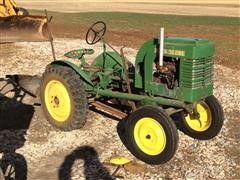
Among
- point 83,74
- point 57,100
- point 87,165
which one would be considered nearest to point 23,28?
point 87,165

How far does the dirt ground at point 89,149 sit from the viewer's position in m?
6.54

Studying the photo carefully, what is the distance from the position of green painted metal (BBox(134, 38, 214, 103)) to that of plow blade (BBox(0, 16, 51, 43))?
277cm

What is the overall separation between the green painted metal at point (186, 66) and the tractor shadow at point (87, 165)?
143cm

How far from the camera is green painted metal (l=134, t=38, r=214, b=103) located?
6824mm

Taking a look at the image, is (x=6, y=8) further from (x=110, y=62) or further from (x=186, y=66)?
(x=110, y=62)

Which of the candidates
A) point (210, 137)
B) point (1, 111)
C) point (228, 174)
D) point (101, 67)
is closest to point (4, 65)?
point (1, 111)

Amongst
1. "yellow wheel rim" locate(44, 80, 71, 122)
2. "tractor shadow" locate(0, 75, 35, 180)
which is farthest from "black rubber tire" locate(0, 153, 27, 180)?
"yellow wheel rim" locate(44, 80, 71, 122)

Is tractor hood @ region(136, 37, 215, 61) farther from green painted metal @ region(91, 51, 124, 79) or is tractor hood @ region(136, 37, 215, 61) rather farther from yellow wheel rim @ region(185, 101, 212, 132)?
green painted metal @ region(91, 51, 124, 79)

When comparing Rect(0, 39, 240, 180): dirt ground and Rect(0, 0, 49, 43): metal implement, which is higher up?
Rect(0, 0, 49, 43): metal implement

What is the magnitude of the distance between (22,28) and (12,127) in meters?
4.25

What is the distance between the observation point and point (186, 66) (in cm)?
687

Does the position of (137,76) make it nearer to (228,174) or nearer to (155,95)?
(155,95)

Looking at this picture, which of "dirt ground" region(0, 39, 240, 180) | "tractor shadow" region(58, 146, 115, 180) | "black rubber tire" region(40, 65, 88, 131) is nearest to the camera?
"tractor shadow" region(58, 146, 115, 180)

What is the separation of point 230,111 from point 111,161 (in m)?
3.89
